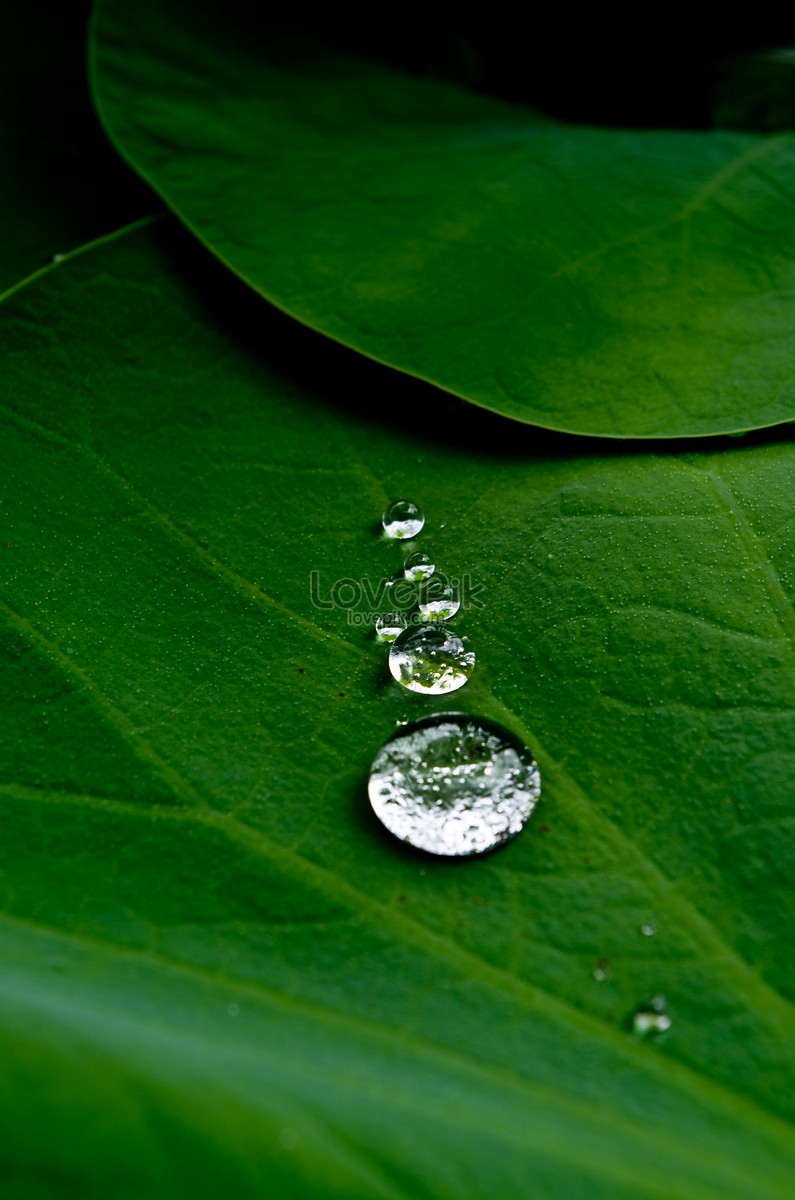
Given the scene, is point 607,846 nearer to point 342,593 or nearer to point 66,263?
point 342,593

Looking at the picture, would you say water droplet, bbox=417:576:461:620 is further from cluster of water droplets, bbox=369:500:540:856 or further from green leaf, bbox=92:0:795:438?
green leaf, bbox=92:0:795:438

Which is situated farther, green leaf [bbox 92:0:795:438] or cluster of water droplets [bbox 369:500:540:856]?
green leaf [bbox 92:0:795:438]

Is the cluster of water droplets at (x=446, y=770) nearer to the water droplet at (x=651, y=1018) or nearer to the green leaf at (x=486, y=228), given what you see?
the water droplet at (x=651, y=1018)

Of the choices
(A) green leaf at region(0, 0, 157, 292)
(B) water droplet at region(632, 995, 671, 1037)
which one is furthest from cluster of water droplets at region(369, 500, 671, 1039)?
(A) green leaf at region(0, 0, 157, 292)

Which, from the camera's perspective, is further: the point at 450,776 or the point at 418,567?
the point at 418,567

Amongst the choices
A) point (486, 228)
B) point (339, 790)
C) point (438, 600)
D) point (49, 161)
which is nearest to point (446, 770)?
point (339, 790)

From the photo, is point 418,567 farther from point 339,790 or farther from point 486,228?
point 486,228
